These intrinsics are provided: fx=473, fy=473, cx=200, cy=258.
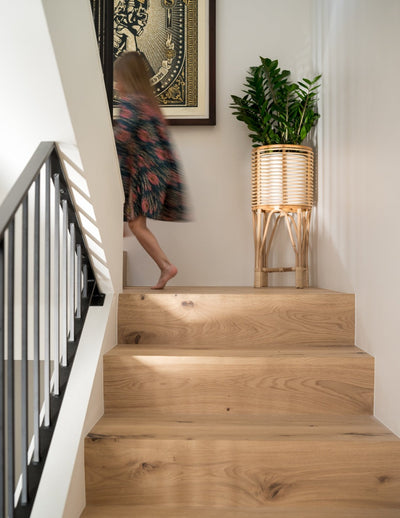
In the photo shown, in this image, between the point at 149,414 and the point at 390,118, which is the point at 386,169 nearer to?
the point at 390,118

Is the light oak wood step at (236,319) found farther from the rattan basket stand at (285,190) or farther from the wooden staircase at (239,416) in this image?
the rattan basket stand at (285,190)

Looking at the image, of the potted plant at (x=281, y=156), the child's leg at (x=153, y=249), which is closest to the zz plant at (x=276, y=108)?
the potted plant at (x=281, y=156)

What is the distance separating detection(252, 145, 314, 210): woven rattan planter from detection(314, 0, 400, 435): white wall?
0.14m

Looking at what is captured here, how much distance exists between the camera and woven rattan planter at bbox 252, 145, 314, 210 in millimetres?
2488

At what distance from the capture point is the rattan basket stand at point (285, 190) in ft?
8.17

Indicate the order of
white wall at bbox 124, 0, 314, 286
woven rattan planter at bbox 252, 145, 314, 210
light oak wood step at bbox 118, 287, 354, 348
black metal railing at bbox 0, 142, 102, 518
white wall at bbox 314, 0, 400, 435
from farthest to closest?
1. white wall at bbox 124, 0, 314, 286
2. woven rattan planter at bbox 252, 145, 314, 210
3. light oak wood step at bbox 118, 287, 354, 348
4. white wall at bbox 314, 0, 400, 435
5. black metal railing at bbox 0, 142, 102, 518

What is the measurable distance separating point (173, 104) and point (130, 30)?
541 mm

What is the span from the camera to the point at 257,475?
135 centimetres

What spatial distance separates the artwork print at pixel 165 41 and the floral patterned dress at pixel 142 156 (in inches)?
28.2

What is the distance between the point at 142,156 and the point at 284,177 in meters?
0.76

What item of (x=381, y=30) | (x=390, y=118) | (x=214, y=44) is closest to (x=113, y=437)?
(x=390, y=118)

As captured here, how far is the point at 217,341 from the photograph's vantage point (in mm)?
1834

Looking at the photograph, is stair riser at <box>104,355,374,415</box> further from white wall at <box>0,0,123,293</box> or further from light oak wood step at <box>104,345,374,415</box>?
white wall at <box>0,0,123,293</box>

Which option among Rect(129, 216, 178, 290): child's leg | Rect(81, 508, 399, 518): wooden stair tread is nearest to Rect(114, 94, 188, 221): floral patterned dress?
Rect(129, 216, 178, 290): child's leg
